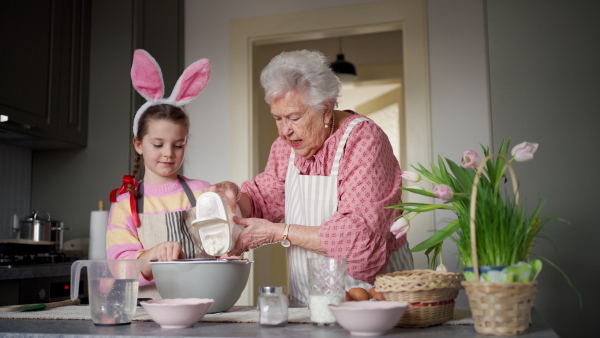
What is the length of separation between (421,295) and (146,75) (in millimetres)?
1058

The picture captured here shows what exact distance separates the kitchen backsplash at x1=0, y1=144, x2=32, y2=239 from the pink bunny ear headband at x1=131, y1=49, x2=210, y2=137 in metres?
1.52

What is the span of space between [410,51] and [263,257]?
5.37 feet

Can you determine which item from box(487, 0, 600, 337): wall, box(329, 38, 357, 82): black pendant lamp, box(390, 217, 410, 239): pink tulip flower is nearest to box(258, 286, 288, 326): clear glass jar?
box(390, 217, 410, 239): pink tulip flower

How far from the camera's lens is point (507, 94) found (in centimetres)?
198

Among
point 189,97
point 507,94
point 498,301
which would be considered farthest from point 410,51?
point 498,301

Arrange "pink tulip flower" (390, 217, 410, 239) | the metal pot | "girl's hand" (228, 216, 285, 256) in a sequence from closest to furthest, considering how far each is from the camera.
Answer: "pink tulip flower" (390, 217, 410, 239), "girl's hand" (228, 216, 285, 256), the metal pot

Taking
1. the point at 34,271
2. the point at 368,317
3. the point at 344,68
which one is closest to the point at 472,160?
the point at 368,317

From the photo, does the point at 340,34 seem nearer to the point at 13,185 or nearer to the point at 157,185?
the point at 157,185

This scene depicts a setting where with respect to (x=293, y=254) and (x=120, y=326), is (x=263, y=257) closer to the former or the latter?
(x=293, y=254)

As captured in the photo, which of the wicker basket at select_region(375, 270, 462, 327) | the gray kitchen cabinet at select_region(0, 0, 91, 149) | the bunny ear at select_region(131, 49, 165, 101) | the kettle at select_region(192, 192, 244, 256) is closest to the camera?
the wicker basket at select_region(375, 270, 462, 327)

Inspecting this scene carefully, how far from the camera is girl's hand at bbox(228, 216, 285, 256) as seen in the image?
60.6 inches

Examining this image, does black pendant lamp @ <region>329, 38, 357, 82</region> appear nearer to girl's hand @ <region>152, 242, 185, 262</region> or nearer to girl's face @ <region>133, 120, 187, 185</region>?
girl's face @ <region>133, 120, 187, 185</region>

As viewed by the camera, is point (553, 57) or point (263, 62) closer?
point (553, 57)

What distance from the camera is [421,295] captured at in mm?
1033
